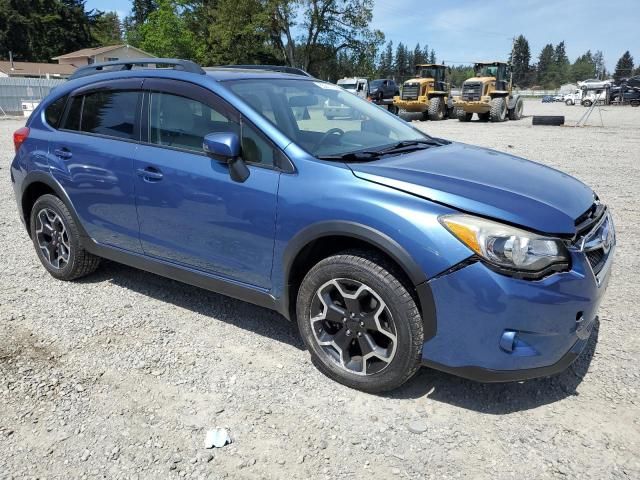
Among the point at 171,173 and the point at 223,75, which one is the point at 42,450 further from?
the point at 223,75

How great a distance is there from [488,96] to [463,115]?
1511mm

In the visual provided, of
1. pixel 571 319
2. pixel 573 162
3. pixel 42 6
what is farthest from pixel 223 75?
pixel 42 6

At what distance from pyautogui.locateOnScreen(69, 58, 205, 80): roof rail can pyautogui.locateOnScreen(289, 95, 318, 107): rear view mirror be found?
64 cm

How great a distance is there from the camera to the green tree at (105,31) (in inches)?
3034

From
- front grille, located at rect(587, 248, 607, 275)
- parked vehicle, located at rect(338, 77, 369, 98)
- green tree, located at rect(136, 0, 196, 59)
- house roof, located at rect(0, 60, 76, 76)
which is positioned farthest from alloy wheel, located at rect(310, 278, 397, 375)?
house roof, located at rect(0, 60, 76, 76)

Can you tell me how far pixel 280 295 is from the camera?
3.22 metres

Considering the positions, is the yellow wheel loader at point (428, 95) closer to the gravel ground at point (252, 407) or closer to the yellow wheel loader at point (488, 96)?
the yellow wheel loader at point (488, 96)

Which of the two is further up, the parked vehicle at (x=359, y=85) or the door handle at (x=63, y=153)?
the parked vehicle at (x=359, y=85)

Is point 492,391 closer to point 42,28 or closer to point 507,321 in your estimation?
point 507,321

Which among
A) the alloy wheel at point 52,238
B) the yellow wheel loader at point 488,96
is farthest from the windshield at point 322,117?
the yellow wheel loader at point 488,96

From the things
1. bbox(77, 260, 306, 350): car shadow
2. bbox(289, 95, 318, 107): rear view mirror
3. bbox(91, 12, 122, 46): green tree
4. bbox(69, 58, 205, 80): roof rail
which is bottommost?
bbox(77, 260, 306, 350): car shadow

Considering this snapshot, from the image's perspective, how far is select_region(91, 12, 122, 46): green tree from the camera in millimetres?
77062

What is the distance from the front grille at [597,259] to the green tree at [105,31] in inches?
3378

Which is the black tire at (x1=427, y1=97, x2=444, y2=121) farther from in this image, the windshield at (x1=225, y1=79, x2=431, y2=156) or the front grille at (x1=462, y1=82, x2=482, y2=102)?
the windshield at (x1=225, y1=79, x2=431, y2=156)
